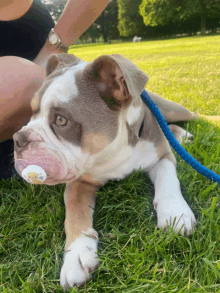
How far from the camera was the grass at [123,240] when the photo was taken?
1310mm

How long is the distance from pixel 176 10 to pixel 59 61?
36724mm

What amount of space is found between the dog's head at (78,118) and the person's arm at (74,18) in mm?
1072

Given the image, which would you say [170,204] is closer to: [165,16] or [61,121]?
[61,121]

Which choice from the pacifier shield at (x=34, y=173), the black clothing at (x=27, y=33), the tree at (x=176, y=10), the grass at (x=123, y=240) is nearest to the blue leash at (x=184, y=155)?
the grass at (x=123, y=240)

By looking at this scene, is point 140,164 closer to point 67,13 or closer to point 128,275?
point 128,275

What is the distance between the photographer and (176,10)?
34.2m

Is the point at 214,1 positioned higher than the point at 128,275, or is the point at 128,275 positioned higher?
the point at 128,275

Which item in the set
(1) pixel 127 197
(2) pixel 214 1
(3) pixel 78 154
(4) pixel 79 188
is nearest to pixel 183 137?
(1) pixel 127 197

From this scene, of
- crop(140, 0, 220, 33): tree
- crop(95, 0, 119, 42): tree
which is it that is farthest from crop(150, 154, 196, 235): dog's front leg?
crop(95, 0, 119, 42): tree

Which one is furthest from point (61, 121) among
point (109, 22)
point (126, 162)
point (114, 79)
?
point (109, 22)

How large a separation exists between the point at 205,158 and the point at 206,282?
1179mm

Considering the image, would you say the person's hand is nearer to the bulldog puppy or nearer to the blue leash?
the bulldog puppy

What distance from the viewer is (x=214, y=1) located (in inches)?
1217

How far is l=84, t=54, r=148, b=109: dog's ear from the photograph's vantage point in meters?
1.65
